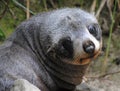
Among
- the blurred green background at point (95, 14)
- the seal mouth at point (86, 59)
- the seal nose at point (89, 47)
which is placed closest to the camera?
the seal nose at point (89, 47)

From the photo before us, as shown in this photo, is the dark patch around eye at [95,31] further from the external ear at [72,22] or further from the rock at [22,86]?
the rock at [22,86]

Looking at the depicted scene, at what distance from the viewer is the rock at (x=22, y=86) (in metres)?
3.35

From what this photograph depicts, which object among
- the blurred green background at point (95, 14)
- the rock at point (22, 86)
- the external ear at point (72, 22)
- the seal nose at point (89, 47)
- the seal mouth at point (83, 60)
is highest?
the external ear at point (72, 22)

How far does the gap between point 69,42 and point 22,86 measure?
20.2 inches

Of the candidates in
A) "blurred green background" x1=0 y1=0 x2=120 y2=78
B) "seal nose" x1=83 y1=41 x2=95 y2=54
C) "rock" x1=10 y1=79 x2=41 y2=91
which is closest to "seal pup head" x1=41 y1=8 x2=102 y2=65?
"seal nose" x1=83 y1=41 x2=95 y2=54

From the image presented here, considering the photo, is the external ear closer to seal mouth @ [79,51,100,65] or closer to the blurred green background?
seal mouth @ [79,51,100,65]

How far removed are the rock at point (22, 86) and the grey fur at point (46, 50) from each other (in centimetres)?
14

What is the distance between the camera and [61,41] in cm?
369

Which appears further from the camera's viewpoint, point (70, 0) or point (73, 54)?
point (70, 0)

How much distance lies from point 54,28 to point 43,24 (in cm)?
13

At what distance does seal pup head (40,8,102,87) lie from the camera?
3.60 metres

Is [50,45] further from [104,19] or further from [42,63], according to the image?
[104,19]

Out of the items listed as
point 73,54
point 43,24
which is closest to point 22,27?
point 43,24

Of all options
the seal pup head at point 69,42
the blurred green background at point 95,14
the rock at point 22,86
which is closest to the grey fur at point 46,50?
the seal pup head at point 69,42
